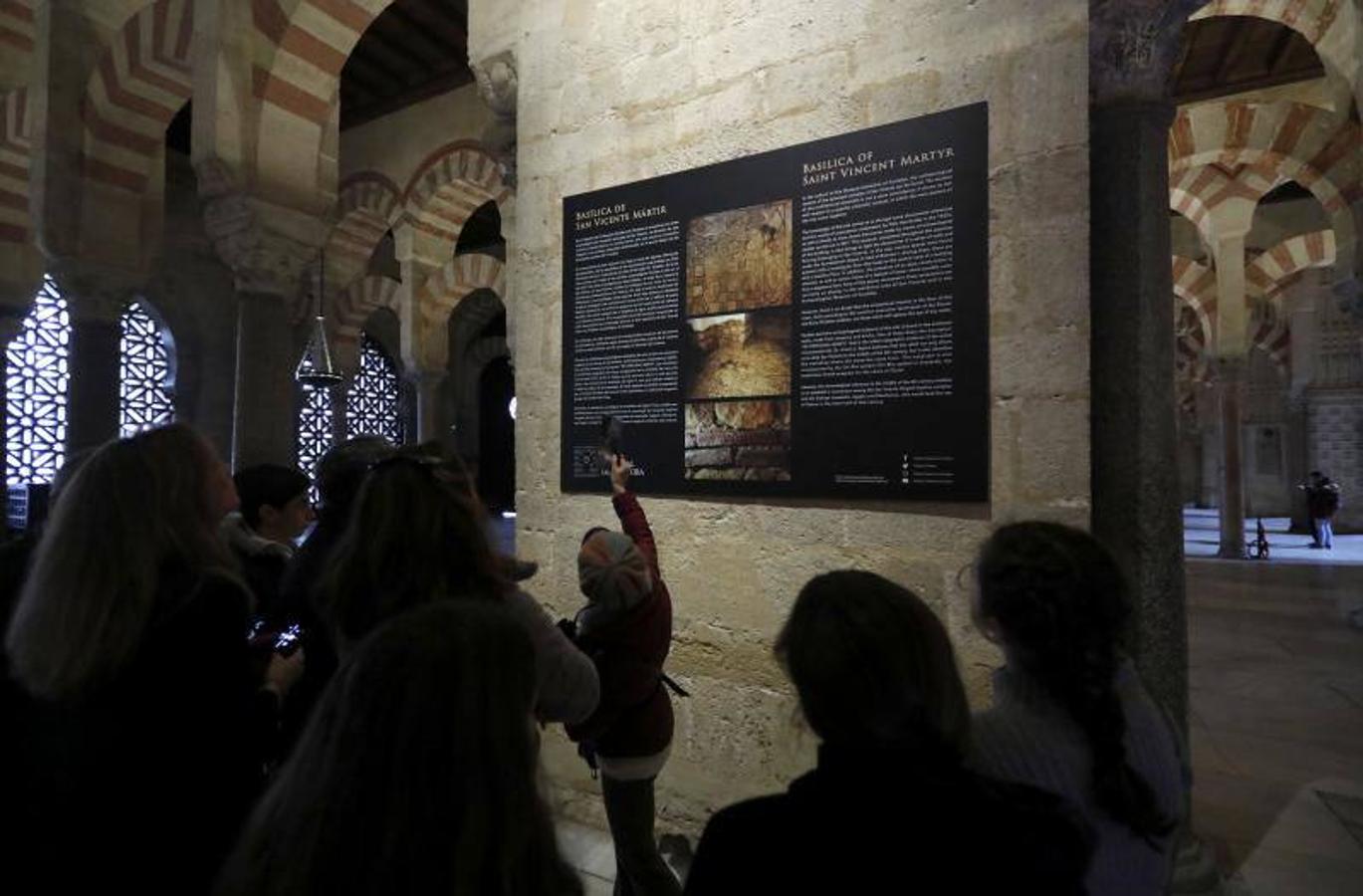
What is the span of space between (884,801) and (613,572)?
1.11 m

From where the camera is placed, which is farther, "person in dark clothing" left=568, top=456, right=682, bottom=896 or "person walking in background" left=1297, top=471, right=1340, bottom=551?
"person walking in background" left=1297, top=471, right=1340, bottom=551

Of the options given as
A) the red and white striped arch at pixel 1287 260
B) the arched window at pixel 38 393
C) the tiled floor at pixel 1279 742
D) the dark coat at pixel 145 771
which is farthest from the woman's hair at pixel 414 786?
the red and white striped arch at pixel 1287 260

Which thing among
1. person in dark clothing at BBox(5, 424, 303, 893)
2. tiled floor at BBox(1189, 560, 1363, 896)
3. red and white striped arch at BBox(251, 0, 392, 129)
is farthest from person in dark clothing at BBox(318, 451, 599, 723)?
red and white striped arch at BBox(251, 0, 392, 129)

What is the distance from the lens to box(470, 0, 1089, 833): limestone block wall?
7.10ft

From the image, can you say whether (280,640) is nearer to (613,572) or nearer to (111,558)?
(111,558)

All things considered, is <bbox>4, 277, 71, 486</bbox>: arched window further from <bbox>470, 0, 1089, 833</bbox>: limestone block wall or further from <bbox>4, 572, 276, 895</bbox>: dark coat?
<bbox>4, 572, 276, 895</bbox>: dark coat

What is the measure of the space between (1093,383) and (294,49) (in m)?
5.25

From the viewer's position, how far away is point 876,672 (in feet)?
2.86

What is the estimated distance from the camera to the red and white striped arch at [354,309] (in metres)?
11.6

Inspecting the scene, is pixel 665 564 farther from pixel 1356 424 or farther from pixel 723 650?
pixel 1356 424

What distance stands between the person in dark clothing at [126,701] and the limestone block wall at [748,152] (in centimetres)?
156

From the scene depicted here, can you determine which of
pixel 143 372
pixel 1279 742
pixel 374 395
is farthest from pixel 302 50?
pixel 374 395

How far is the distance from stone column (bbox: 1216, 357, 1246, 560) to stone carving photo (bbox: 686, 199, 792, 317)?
9.87 meters

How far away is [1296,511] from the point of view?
15492mm
